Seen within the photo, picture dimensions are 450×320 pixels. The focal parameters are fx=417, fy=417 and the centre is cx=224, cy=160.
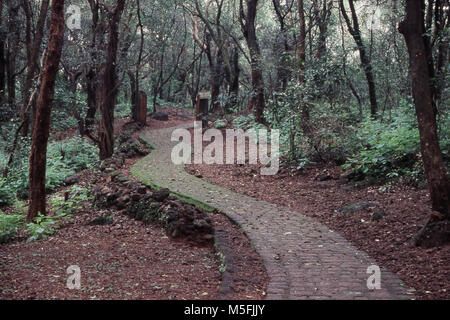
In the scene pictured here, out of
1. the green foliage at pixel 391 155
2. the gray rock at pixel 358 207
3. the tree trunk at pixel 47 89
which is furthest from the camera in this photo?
the green foliage at pixel 391 155

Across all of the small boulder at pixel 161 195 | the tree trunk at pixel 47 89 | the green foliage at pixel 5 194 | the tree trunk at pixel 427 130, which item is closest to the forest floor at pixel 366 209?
the tree trunk at pixel 427 130

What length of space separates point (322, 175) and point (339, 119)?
1.60 meters

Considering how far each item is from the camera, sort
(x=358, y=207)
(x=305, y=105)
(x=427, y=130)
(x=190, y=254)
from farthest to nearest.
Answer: (x=305, y=105), (x=358, y=207), (x=190, y=254), (x=427, y=130)

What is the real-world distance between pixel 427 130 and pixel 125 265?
14.7ft

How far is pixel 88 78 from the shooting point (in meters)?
19.0

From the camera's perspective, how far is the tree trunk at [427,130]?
5492 millimetres

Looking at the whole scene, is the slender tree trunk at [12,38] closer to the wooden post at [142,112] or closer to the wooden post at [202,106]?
the wooden post at [142,112]

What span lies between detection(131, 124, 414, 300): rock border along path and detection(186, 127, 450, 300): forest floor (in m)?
0.26

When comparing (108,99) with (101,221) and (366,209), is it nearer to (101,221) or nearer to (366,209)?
(101,221)

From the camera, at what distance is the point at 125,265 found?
18.9 feet

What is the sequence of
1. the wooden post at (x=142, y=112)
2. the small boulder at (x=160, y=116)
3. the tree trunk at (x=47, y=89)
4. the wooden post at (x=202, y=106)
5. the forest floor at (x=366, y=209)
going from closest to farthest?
the forest floor at (x=366, y=209)
the tree trunk at (x=47, y=89)
the wooden post at (x=202, y=106)
the wooden post at (x=142, y=112)
the small boulder at (x=160, y=116)

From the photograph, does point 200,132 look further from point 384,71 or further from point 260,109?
point 384,71

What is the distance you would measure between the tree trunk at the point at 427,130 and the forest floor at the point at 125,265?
95.8 inches

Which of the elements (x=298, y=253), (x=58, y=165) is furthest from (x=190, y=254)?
(x=58, y=165)
